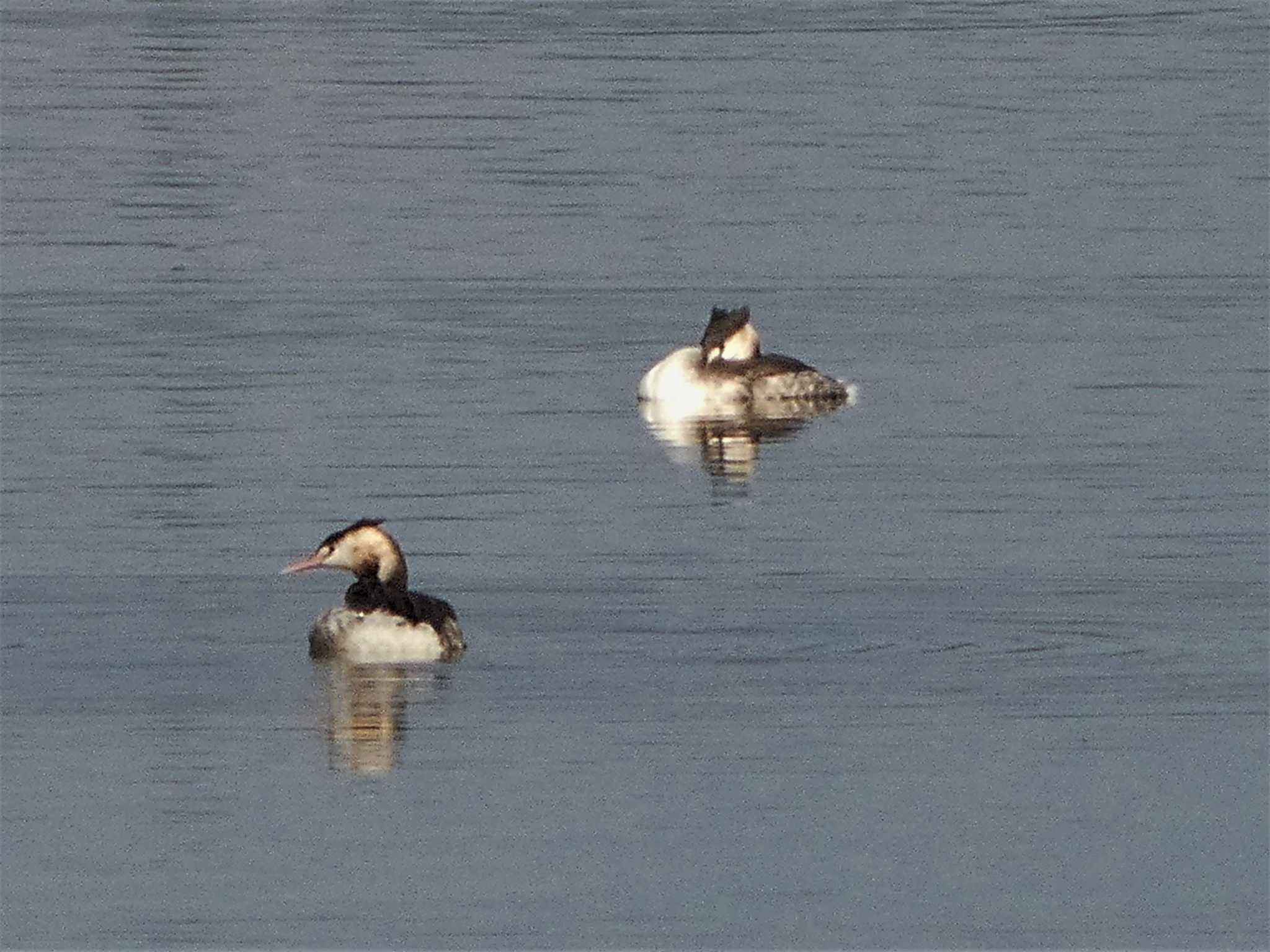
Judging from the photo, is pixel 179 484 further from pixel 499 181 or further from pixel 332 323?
pixel 499 181

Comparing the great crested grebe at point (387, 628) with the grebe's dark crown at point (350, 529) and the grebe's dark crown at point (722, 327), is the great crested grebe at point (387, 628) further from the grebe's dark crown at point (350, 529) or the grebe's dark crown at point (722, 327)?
the grebe's dark crown at point (722, 327)

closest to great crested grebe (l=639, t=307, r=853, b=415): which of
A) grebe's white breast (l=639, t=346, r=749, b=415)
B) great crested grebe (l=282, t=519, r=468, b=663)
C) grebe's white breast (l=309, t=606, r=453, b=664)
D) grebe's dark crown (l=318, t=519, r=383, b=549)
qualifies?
grebe's white breast (l=639, t=346, r=749, b=415)

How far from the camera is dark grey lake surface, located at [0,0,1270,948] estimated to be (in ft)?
44.5

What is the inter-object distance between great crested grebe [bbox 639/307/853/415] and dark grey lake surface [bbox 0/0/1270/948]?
1.03 feet

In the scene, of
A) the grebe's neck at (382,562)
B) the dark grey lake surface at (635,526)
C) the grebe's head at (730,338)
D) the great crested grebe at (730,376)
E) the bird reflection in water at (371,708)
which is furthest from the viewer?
the grebe's head at (730,338)

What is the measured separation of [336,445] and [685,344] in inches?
210

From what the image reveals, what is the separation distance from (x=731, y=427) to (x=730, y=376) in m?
0.65

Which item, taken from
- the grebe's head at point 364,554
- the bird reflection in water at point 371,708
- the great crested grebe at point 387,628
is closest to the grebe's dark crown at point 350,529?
the grebe's head at point 364,554

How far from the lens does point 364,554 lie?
57.1 feet

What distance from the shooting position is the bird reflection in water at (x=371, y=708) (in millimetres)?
15164

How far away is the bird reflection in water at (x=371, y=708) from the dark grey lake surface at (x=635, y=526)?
35 millimetres

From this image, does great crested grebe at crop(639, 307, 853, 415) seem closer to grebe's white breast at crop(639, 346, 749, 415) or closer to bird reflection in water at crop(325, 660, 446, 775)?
grebe's white breast at crop(639, 346, 749, 415)

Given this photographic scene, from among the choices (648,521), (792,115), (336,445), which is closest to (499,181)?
(792,115)

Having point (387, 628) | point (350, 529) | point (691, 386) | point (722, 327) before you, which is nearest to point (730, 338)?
point (722, 327)
